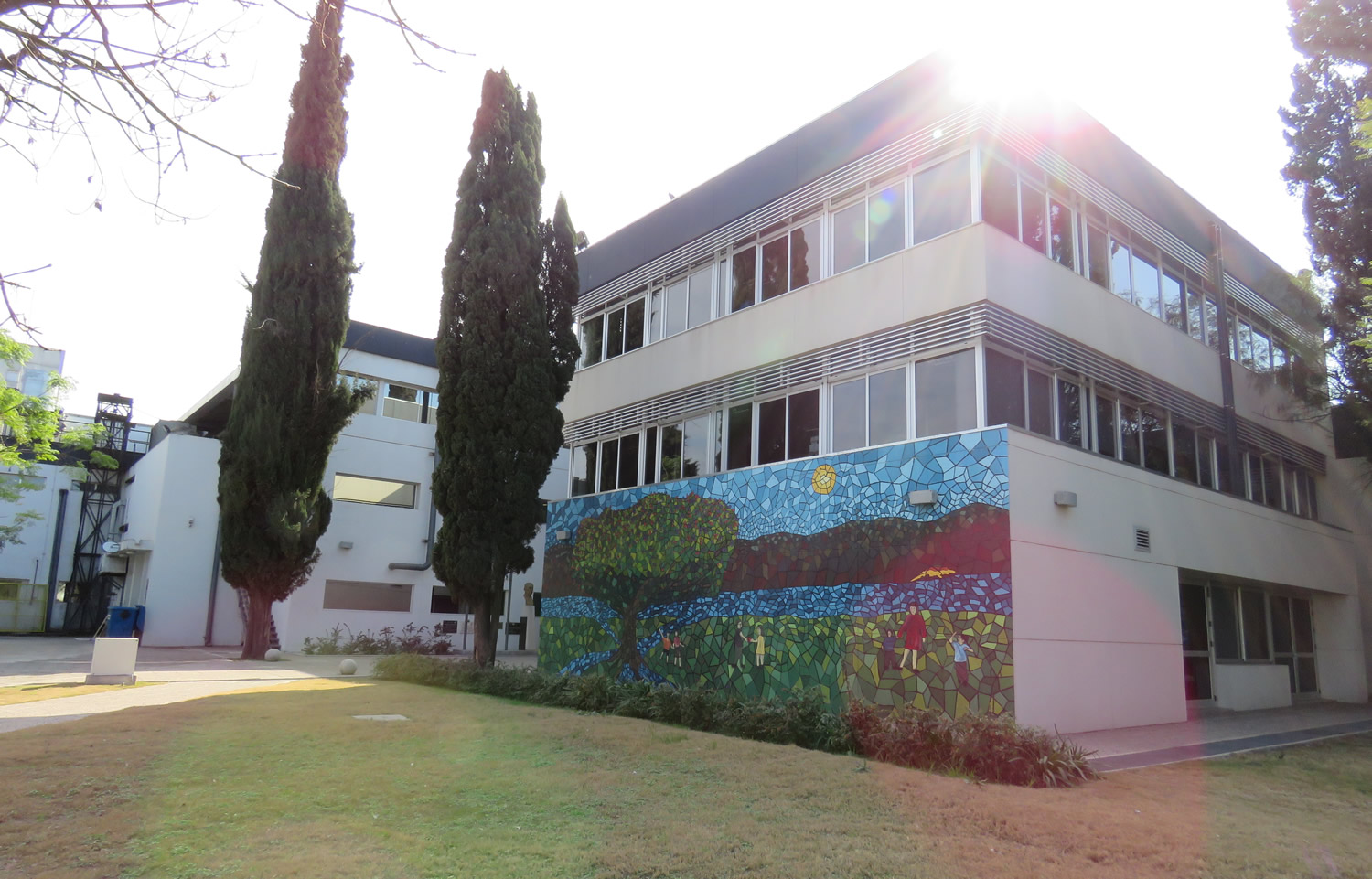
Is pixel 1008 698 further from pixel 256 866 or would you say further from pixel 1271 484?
pixel 1271 484

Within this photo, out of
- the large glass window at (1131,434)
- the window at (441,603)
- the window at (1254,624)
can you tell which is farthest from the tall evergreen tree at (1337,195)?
the window at (441,603)

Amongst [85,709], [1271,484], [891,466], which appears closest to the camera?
[85,709]

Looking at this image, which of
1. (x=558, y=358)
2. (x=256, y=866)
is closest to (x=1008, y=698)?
(x=256, y=866)

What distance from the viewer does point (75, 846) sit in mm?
5215

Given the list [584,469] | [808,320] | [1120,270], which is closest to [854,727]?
[808,320]

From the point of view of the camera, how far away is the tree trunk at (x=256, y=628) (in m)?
21.9

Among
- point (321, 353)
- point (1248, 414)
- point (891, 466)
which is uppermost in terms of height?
point (321, 353)

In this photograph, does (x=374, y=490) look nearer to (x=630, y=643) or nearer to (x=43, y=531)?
(x=630, y=643)

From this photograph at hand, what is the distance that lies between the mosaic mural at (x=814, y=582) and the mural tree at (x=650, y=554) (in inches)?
1.2

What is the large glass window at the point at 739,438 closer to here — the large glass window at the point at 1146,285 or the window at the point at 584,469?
the window at the point at 584,469

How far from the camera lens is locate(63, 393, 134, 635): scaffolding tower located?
3519cm

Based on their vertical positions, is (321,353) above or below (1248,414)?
above

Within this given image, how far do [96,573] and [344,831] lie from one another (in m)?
37.1

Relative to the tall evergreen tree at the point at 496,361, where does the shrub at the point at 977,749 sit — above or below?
below
